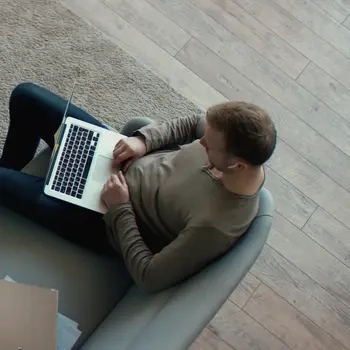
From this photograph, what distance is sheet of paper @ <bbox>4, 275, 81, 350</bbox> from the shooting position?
1187 millimetres

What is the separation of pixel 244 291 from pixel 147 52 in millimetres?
822

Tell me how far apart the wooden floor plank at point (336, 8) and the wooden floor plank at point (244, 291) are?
1.01 metres

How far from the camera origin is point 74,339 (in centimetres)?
121

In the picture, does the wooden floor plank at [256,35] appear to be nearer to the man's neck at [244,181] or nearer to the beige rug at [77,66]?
the beige rug at [77,66]

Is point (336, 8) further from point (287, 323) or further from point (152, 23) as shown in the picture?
point (287, 323)

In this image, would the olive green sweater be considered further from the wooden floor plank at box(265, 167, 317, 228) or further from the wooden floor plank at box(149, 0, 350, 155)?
the wooden floor plank at box(149, 0, 350, 155)

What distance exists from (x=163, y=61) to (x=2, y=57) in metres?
0.51

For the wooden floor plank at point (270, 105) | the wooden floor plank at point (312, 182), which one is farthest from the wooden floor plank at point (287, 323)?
the wooden floor plank at point (270, 105)

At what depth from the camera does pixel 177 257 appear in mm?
1136

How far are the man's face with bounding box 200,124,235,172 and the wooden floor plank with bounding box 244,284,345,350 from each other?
30.0 inches

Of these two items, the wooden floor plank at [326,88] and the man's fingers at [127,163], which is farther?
the wooden floor plank at [326,88]

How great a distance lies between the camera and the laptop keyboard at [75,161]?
133cm

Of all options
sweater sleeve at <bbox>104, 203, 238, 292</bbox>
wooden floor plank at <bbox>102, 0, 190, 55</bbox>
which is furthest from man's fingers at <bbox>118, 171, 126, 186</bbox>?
wooden floor plank at <bbox>102, 0, 190, 55</bbox>

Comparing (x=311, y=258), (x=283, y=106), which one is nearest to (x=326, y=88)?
(x=283, y=106)
